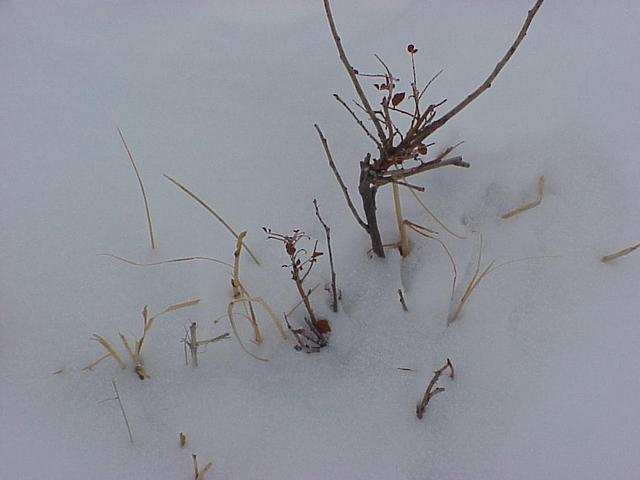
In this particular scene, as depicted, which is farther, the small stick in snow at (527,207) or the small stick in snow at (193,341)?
the small stick in snow at (527,207)

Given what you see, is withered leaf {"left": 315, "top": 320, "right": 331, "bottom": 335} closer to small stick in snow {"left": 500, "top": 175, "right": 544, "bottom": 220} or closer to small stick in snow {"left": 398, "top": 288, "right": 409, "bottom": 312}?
small stick in snow {"left": 398, "top": 288, "right": 409, "bottom": 312}

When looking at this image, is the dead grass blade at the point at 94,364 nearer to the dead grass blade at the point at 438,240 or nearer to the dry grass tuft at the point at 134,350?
the dry grass tuft at the point at 134,350

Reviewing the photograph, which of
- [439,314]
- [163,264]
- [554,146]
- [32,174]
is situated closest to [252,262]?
[163,264]

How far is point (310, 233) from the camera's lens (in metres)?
1.08

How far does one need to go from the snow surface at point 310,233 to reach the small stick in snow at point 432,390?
16 mm

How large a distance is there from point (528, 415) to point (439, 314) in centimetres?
19

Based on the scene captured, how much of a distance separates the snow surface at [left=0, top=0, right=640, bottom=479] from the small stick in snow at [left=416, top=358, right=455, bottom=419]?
0.02m

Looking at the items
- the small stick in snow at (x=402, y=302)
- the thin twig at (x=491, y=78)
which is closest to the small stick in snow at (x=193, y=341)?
the small stick in snow at (x=402, y=302)

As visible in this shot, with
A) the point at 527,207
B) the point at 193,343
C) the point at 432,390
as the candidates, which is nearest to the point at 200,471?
the point at 193,343

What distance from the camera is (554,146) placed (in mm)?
1111

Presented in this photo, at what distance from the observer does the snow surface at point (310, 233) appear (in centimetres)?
93

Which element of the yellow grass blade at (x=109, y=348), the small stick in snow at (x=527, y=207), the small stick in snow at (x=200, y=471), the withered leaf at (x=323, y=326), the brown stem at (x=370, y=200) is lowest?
the small stick in snow at (x=200, y=471)

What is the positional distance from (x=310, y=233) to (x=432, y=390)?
320 millimetres

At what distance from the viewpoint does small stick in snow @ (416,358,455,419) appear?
2.88ft
